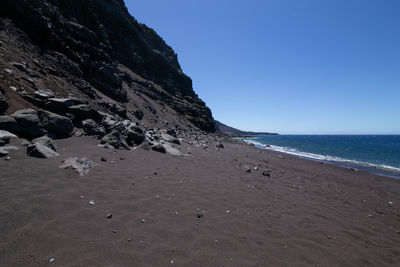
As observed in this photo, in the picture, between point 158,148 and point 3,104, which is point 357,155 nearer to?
point 158,148

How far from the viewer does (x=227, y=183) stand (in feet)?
26.8

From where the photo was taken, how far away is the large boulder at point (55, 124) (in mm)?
8875

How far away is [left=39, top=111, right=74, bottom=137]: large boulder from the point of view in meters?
8.88

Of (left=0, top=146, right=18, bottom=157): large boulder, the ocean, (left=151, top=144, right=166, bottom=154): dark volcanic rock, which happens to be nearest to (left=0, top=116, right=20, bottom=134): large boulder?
(left=0, top=146, right=18, bottom=157): large boulder

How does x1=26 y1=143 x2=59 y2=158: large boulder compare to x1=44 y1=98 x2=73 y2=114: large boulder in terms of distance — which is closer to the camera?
x1=26 y1=143 x2=59 y2=158: large boulder

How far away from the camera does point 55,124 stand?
9.06 meters

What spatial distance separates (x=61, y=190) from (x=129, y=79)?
145ft

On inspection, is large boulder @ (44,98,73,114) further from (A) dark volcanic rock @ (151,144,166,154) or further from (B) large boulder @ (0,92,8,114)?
(A) dark volcanic rock @ (151,144,166,154)

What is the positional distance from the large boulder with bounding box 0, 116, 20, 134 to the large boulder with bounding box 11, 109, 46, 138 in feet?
0.41

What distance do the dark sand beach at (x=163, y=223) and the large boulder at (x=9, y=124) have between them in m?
1.72

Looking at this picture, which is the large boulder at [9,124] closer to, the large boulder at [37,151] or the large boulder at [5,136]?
the large boulder at [5,136]

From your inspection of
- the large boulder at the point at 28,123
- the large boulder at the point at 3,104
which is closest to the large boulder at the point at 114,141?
the large boulder at the point at 28,123

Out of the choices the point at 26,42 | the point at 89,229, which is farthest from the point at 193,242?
the point at 26,42

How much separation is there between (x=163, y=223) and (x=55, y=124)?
27.6ft
